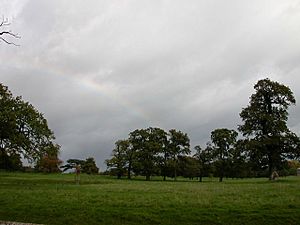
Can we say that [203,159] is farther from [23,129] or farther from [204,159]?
[23,129]

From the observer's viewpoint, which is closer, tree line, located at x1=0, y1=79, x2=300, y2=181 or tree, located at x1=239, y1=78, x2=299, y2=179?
tree line, located at x1=0, y1=79, x2=300, y2=181

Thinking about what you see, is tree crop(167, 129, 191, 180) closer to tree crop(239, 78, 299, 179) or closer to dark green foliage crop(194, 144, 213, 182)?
dark green foliage crop(194, 144, 213, 182)

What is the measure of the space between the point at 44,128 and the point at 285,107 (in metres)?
34.9

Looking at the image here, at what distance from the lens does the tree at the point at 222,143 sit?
277 feet

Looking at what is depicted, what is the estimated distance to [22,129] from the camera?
39.0 m

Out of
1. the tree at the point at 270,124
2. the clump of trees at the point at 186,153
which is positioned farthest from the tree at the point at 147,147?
the tree at the point at 270,124

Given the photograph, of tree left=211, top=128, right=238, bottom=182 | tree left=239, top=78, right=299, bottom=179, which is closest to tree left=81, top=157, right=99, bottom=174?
tree left=211, top=128, right=238, bottom=182

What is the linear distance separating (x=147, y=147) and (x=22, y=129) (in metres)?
51.5

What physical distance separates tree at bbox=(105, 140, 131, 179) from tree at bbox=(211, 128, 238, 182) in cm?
2208

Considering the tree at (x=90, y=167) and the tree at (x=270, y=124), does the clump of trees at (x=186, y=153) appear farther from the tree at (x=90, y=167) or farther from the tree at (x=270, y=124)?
the tree at (x=90, y=167)

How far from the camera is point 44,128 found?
39844mm

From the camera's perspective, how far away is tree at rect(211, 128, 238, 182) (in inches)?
3322

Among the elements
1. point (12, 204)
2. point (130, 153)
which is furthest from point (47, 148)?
point (130, 153)

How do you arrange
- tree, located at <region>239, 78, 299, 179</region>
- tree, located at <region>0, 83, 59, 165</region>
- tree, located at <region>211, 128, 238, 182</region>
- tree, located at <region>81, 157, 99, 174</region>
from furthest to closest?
tree, located at <region>81, 157, 99, 174</region> < tree, located at <region>211, 128, 238, 182</region> < tree, located at <region>239, 78, 299, 179</region> < tree, located at <region>0, 83, 59, 165</region>
